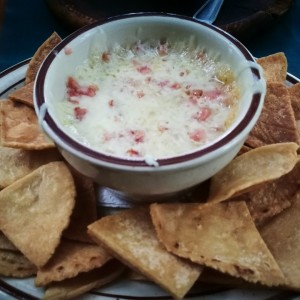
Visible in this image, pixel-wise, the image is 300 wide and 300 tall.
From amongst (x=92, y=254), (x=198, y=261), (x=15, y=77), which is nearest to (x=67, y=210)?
(x=92, y=254)

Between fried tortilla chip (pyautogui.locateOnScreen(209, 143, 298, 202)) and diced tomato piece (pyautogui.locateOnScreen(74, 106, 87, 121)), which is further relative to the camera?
diced tomato piece (pyautogui.locateOnScreen(74, 106, 87, 121))

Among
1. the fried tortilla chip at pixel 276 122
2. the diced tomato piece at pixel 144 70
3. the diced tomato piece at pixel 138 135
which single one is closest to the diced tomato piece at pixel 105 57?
the diced tomato piece at pixel 144 70

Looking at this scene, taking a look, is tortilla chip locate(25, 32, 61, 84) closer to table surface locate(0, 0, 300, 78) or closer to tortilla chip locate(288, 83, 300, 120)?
table surface locate(0, 0, 300, 78)

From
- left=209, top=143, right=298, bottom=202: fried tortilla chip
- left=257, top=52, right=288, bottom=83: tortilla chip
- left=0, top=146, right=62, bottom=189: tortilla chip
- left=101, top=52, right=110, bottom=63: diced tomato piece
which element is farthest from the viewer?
left=257, top=52, right=288, bottom=83: tortilla chip

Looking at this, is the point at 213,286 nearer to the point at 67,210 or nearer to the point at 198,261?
the point at 198,261

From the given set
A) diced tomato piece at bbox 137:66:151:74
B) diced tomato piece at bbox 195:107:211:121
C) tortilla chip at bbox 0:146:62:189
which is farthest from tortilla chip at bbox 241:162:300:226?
tortilla chip at bbox 0:146:62:189

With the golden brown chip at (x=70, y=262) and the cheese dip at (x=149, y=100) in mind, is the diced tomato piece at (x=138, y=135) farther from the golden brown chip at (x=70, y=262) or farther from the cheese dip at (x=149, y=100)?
the golden brown chip at (x=70, y=262)

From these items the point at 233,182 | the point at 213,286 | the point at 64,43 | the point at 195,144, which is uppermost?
the point at 64,43
